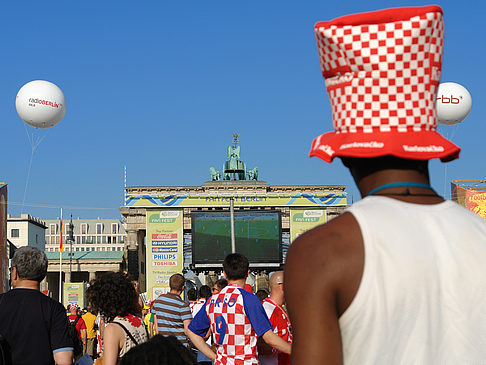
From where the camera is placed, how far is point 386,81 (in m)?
2.21

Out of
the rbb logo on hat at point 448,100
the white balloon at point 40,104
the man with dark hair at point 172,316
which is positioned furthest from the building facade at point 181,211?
the man with dark hair at point 172,316

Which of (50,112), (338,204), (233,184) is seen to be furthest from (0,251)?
(233,184)

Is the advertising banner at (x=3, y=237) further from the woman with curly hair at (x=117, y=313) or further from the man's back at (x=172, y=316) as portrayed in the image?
the woman with curly hair at (x=117, y=313)

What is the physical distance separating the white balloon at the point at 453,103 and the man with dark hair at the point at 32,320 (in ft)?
35.3

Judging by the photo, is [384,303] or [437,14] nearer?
[384,303]

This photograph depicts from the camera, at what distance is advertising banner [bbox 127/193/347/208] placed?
57.4 m

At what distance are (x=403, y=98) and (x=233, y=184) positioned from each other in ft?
251

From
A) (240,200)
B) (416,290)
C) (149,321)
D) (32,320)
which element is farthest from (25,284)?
(240,200)

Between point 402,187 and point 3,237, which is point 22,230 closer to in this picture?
point 3,237

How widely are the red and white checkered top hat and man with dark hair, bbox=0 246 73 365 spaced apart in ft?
12.1

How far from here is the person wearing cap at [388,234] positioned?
2020 millimetres

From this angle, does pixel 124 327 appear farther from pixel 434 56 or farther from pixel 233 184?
pixel 233 184

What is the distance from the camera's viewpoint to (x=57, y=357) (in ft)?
17.6

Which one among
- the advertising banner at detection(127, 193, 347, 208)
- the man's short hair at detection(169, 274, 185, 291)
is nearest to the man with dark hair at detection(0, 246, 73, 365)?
the man's short hair at detection(169, 274, 185, 291)
